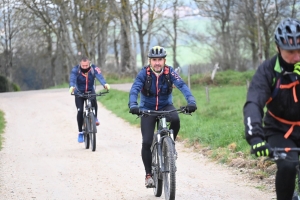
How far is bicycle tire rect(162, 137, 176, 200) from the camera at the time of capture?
7.10 meters

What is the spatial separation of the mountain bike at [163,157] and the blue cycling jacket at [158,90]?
18cm

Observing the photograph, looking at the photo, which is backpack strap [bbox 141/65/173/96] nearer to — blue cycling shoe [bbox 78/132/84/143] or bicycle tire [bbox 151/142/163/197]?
bicycle tire [bbox 151/142/163/197]

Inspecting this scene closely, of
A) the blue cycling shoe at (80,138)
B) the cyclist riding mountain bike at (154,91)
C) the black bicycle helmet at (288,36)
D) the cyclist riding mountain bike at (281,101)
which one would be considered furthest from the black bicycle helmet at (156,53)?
the blue cycling shoe at (80,138)

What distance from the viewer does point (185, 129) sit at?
1418 centimetres

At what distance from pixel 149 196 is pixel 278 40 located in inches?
162

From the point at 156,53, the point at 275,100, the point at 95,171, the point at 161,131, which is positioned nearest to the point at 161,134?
the point at 161,131

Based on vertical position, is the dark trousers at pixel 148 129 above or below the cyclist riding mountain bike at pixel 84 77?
below

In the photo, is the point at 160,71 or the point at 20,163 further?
the point at 20,163

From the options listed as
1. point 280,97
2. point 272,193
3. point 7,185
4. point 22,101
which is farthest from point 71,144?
point 22,101

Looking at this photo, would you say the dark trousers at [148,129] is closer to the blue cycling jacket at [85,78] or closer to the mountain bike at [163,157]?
the mountain bike at [163,157]

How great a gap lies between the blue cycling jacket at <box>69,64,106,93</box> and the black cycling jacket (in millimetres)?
8158

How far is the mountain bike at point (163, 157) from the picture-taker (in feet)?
23.4

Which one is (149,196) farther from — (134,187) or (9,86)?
(9,86)

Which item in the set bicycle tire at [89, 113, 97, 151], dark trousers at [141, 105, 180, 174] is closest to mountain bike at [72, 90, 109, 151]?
bicycle tire at [89, 113, 97, 151]
